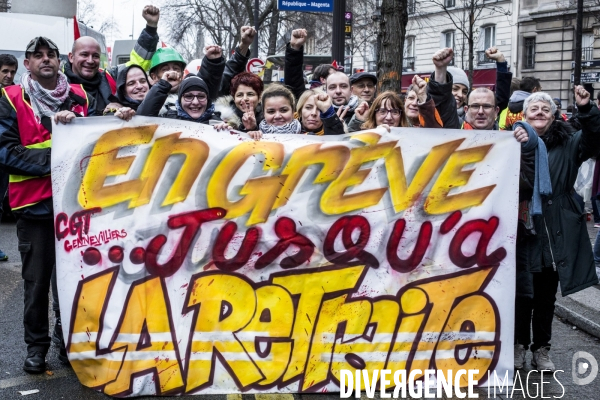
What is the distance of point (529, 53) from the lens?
3844 centimetres

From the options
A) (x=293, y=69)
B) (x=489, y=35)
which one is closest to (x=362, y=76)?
(x=293, y=69)

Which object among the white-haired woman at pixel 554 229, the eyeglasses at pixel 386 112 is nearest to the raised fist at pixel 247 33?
the eyeglasses at pixel 386 112

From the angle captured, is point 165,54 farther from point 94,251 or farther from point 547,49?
point 547,49

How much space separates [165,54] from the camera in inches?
239

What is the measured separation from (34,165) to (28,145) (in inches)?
6.4

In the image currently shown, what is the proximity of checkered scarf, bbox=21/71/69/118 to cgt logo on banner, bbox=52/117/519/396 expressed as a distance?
36cm

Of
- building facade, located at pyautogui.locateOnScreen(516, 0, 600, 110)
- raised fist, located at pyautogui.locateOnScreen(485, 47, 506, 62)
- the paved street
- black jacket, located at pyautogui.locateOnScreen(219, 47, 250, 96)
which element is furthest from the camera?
building facade, located at pyautogui.locateOnScreen(516, 0, 600, 110)

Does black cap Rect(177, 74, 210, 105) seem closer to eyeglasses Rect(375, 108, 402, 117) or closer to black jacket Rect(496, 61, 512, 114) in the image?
eyeglasses Rect(375, 108, 402, 117)

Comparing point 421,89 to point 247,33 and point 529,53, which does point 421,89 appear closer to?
point 247,33

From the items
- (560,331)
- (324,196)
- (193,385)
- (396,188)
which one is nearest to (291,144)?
(324,196)

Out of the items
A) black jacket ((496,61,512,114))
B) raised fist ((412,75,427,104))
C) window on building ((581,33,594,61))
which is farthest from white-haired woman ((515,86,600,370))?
window on building ((581,33,594,61))

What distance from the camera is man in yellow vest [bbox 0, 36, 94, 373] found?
15.2ft

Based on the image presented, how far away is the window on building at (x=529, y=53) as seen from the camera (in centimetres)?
3806

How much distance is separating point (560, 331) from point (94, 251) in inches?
145
